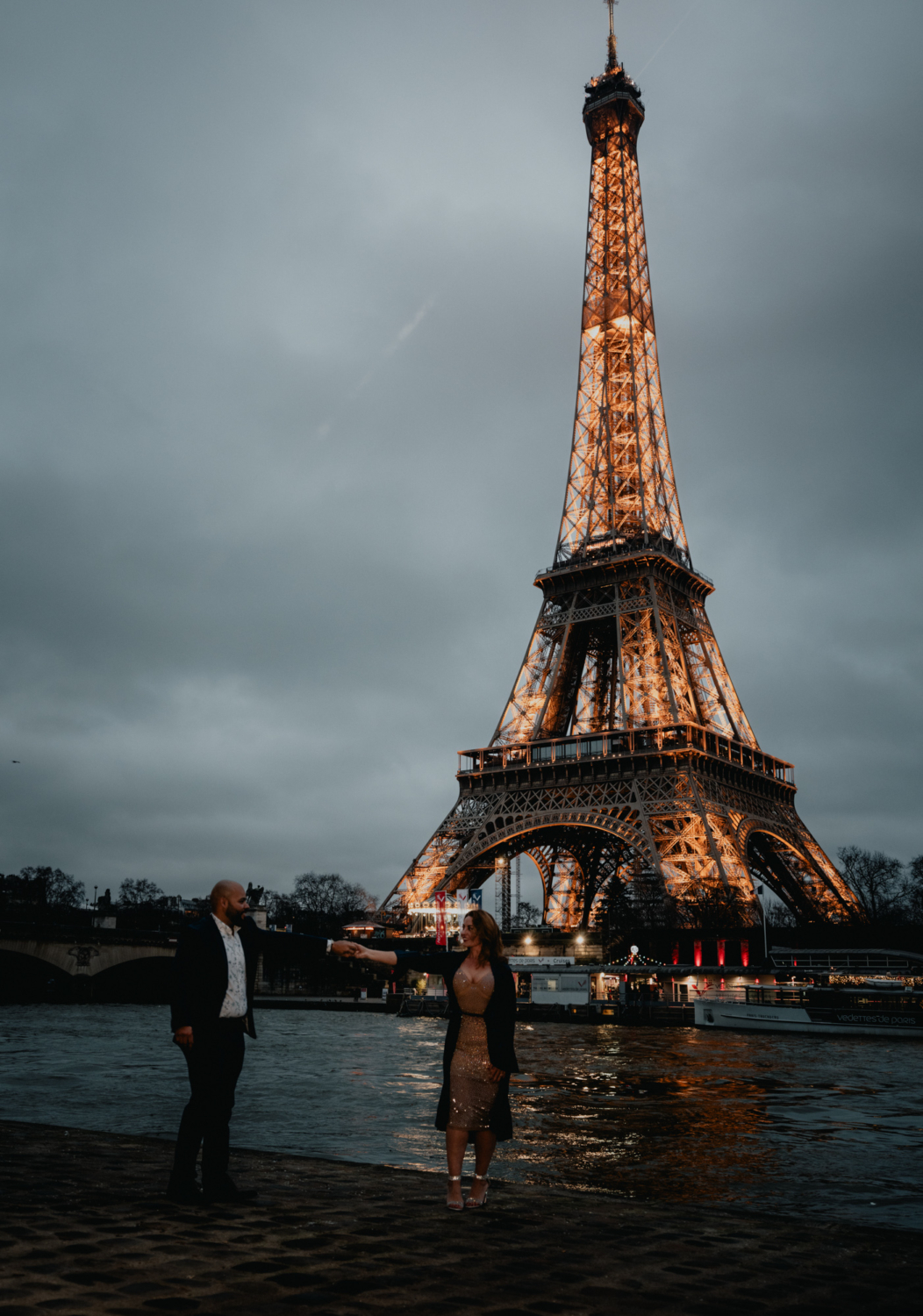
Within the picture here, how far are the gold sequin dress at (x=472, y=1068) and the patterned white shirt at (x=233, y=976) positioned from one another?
59.3 inches

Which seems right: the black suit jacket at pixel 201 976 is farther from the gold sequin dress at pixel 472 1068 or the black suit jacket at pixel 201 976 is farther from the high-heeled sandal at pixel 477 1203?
the high-heeled sandal at pixel 477 1203

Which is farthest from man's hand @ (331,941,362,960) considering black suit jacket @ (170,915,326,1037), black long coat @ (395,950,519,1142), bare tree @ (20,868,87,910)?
bare tree @ (20,868,87,910)

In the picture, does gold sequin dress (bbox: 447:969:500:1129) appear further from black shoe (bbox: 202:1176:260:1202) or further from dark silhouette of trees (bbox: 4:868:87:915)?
dark silhouette of trees (bbox: 4:868:87:915)

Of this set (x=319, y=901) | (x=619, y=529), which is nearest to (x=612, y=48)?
(x=619, y=529)

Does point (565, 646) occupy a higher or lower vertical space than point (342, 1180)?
higher

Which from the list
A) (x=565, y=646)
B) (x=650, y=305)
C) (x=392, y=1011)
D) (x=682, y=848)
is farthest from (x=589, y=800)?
(x=650, y=305)

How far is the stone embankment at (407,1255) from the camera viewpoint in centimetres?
498

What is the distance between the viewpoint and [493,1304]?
196 inches

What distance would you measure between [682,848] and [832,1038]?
14.4 metres

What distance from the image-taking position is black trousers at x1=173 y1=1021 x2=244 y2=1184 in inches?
290

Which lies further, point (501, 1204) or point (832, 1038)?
point (832, 1038)

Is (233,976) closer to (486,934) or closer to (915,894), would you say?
(486,934)

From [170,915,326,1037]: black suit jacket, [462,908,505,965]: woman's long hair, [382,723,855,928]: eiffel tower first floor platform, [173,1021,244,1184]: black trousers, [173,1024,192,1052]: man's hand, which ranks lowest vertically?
[173,1021,244,1184]: black trousers

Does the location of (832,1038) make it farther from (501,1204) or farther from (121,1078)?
(501,1204)
